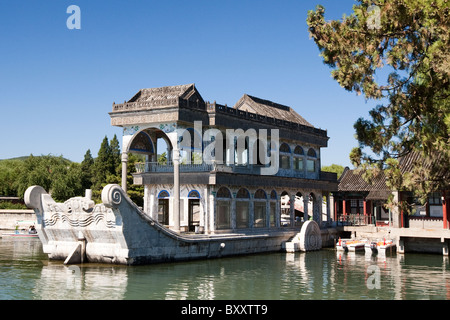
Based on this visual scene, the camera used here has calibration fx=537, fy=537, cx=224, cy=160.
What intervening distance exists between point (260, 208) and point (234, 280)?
11.8 metres

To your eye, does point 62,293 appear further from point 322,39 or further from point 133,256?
point 322,39

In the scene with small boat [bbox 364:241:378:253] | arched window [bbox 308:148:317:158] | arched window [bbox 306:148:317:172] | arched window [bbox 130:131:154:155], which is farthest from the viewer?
arched window [bbox 308:148:317:158]

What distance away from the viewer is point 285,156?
3291 centimetres

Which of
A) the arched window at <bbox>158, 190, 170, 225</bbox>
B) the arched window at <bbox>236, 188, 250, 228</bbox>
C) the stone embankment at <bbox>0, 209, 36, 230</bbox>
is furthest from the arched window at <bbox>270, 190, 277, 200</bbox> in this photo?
the stone embankment at <bbox>0, 209, 36, 230</bbox>

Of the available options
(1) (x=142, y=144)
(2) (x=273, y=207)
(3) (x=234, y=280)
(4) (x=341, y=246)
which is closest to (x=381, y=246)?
(4) (x=341, y=246)

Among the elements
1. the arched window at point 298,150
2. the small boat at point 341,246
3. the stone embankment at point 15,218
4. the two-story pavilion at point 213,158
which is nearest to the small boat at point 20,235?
the stone embankment at point 15,218

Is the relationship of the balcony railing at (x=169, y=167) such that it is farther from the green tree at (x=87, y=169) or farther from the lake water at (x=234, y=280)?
the green tree at (x=87, y=169)

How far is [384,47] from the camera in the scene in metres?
14.9

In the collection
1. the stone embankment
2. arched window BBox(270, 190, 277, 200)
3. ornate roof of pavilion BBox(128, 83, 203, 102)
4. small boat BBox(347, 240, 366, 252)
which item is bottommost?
small boat BBox(347, 240, 366, 252)

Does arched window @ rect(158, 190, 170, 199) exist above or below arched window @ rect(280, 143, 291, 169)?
below

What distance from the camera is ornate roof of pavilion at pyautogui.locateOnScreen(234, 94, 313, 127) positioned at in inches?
1292

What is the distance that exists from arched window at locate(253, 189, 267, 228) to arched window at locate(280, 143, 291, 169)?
8.05 ft

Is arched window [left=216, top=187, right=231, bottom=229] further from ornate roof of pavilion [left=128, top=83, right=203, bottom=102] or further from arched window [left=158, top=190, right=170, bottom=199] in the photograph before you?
ornate roof of pavilion [left=128, top=83, right=203, bottom=102]
